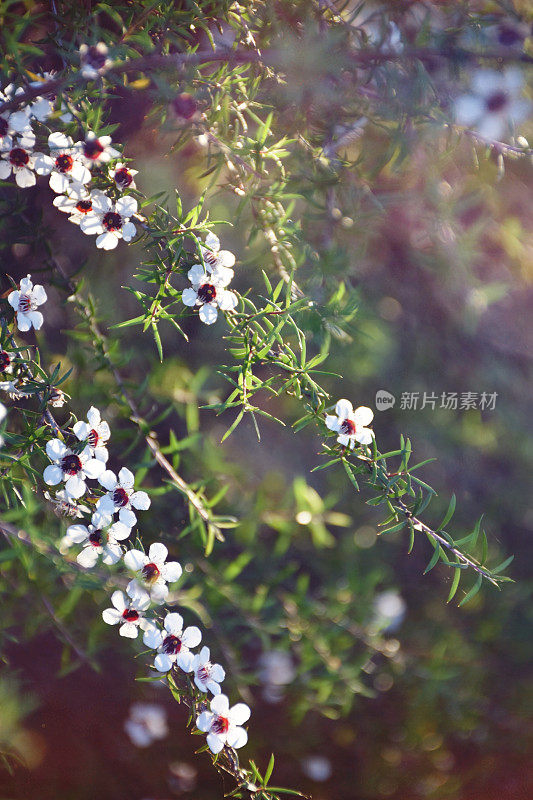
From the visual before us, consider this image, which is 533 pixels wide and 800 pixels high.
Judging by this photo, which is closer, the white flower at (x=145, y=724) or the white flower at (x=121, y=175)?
the white flower at (x=121, y=175)

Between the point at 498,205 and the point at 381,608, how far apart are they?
648mm

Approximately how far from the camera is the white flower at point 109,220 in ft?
1.49

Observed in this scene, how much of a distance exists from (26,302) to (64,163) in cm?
12

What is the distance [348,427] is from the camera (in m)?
0.45

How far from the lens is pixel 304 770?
95cm

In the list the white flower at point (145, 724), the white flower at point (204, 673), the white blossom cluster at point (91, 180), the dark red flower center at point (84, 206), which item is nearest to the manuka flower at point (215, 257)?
the white blossom cluster at point (91, 180)

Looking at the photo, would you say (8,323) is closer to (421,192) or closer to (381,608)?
(421,192)

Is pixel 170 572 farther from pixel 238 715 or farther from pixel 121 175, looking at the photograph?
pixel 121 175

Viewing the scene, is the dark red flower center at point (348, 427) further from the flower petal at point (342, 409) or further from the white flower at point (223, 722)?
the white flower at point (223, 722)

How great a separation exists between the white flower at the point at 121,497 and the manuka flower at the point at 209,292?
0.14m

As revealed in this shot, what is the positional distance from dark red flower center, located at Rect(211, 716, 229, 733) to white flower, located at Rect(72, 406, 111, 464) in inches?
9.1

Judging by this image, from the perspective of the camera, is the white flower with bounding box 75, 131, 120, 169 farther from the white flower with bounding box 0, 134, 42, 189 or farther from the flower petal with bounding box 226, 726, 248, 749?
the flower petal with bounding box 226, 726, 248, 749

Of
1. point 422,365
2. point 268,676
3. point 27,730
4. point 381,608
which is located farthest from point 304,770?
point 422,365

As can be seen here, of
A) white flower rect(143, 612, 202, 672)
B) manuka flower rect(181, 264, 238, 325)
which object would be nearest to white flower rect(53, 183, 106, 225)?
manuka flower rect(181, 264, 238, 325)
